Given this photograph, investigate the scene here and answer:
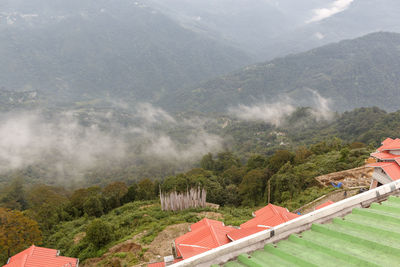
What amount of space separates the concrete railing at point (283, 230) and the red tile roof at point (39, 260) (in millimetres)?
16642

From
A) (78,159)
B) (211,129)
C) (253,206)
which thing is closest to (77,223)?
(253,206)

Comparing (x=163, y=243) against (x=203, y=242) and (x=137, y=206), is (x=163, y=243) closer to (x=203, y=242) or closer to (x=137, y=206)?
(x=203, y=242)

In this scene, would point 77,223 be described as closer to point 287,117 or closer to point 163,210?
point 163,210

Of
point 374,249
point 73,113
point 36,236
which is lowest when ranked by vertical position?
point 36,236

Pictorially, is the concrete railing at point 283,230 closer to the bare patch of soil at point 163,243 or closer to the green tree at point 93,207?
the bare patch of soil at point 163,243

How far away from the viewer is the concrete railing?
15.5 ft

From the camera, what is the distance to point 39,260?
16.7 m

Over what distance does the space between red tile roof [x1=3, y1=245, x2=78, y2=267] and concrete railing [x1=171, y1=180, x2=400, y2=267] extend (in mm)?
16642

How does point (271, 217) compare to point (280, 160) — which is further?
point (280, 160)

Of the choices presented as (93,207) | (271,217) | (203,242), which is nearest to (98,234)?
(203,242)

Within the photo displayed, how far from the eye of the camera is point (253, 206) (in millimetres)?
38562

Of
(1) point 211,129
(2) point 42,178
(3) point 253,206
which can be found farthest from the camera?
(1) point 211,129

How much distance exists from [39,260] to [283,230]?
1847 centimetres

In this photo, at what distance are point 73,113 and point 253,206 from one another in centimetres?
18273
